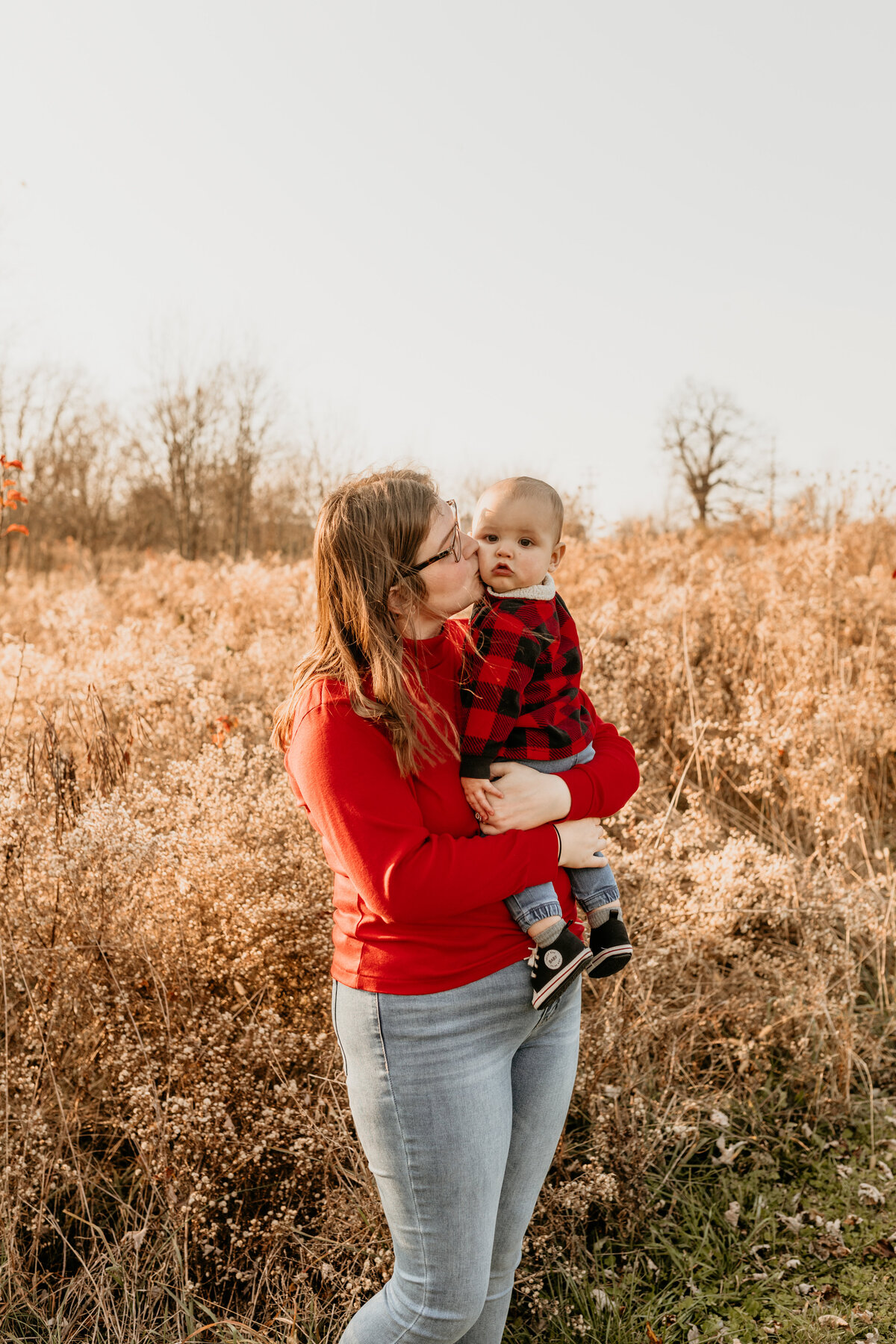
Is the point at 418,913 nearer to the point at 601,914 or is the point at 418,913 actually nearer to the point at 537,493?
the point at 601,914

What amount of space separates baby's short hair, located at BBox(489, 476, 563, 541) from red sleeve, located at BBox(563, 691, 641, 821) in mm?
558

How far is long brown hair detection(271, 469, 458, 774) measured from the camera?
5.29 feet

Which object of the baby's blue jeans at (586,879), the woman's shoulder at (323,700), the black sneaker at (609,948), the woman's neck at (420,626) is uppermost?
the woman's neck at (420,626)

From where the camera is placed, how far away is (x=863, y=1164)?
10.0 ft

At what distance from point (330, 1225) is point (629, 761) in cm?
159

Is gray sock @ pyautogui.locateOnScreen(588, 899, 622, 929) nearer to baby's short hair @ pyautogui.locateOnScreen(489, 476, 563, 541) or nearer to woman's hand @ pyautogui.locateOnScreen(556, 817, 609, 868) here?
woman's hand @ pyautogui.locateOnScreen(556, 817, 609, 868)

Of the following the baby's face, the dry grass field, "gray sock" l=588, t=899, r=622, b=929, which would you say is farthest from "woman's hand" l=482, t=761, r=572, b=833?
the dry grass field

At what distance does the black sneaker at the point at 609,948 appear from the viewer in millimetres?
2018

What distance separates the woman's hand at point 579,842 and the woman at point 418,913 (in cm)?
5

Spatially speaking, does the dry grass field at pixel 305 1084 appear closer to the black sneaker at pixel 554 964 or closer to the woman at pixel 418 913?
the woman at pixel 418 913

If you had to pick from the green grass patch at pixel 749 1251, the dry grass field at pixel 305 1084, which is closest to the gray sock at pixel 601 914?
the dry grass field at pixel 305 1084

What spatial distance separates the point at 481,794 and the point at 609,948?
574 mm

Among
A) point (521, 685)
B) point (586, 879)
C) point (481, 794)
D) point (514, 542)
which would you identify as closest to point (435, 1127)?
point (481, 794)

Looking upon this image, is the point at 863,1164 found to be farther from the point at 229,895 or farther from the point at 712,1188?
the point at 229,895
